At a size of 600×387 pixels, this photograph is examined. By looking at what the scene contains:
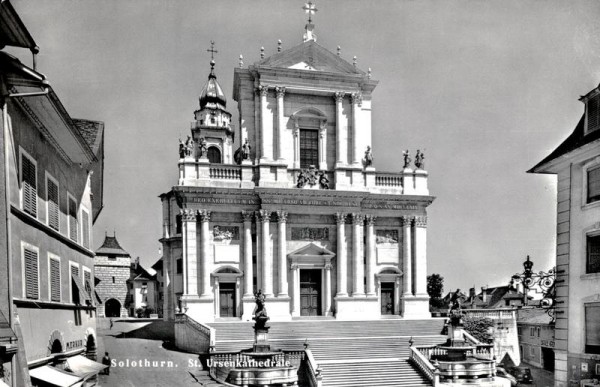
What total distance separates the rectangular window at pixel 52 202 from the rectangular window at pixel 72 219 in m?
1.64

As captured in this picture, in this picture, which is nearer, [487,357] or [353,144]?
[487,357]

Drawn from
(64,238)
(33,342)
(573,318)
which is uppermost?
(64,238)

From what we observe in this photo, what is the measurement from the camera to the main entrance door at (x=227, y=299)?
30531 millimetres

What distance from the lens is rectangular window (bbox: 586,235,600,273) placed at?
14.4 metres

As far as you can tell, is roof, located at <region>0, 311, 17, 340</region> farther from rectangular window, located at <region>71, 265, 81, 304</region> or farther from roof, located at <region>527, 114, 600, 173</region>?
roof, located at <region>527, 114, 600, 173</region>

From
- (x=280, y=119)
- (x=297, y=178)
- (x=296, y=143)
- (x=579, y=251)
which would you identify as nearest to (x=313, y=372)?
(x=579, y=251)

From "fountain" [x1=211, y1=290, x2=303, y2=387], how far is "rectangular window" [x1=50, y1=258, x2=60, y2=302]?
30.5 feet

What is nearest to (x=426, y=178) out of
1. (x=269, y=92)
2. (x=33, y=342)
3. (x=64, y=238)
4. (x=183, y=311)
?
(x=269, y=92)

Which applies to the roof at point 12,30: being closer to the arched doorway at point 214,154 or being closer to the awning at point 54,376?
the awning at point 54,376

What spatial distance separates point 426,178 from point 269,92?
12714 millimetres

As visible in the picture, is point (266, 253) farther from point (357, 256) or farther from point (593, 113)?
point (593, 113)

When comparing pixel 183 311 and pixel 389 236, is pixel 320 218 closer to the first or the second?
pixel 389 236

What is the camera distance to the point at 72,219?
536 inches

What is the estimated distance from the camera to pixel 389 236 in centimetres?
3312
